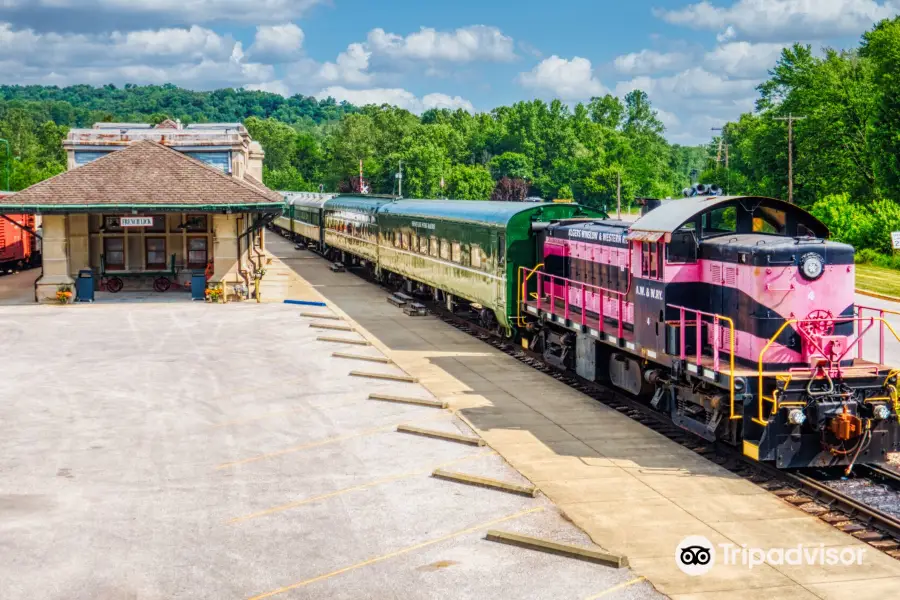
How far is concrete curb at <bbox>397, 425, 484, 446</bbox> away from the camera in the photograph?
17.0 m

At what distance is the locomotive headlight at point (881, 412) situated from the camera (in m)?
14.5

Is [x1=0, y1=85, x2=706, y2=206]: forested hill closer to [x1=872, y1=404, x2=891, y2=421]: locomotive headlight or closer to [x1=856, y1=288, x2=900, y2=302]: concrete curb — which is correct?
[x1=856, y1=288, x2=900, y2=302]: concrete curb

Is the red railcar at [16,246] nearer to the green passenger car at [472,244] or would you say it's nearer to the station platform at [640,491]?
the green passenger car at [472,244]

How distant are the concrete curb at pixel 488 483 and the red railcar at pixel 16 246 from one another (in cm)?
3873

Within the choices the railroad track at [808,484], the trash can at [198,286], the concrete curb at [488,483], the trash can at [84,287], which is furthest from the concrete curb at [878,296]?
the trash can at [84,287]

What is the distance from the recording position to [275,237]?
3620 inches

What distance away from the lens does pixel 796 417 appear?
46.4ft

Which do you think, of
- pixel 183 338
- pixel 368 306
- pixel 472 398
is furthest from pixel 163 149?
pixel 472 398

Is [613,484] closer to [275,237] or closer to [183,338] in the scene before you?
[183,338]

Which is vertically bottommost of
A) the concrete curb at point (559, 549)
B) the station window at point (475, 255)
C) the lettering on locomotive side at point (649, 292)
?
the concrete curb at point (559, 549)

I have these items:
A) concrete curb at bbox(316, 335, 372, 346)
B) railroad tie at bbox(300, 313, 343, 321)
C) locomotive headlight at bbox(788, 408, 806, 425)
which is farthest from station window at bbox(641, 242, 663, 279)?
railroad tie at bbox(300, 313, 343, 321)

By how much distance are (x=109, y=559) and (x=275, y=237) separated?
3216 inches

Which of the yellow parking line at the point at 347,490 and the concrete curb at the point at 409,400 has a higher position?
the concrete curb at the point at 409,400

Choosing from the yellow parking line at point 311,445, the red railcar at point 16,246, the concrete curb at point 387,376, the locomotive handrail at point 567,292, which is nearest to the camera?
the yellow parking line at point 311,445
